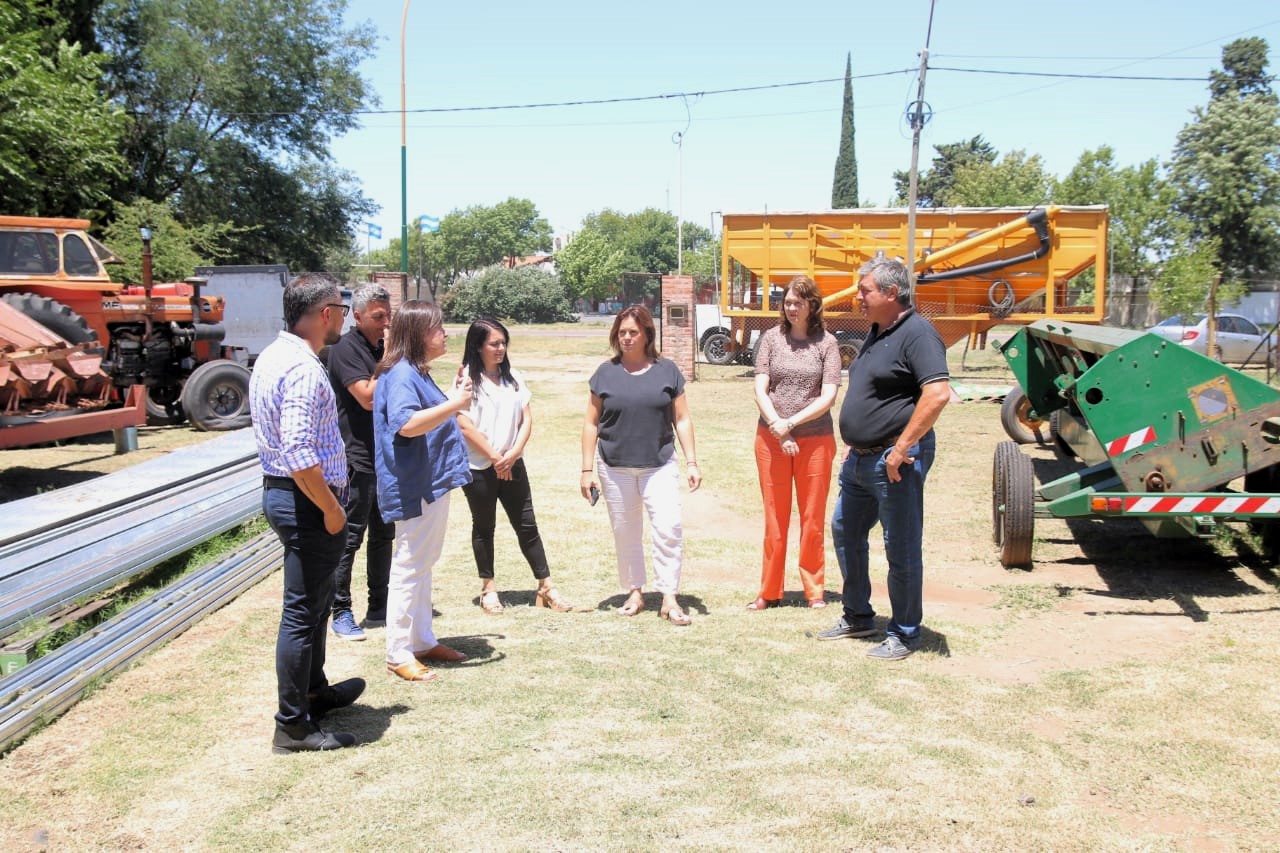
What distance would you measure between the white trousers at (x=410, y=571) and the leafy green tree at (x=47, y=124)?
53.2 feet

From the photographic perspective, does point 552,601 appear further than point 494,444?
Yes

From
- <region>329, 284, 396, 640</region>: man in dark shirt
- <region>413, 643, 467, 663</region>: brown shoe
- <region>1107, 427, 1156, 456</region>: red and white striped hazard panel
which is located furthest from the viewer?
<region>1107, 427, 1156, 456</region>: red and white striped hazard panel

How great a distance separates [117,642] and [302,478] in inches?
77.1

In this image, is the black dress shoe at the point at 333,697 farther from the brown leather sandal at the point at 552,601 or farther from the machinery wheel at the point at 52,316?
the machinery wheel at the point at 52,316

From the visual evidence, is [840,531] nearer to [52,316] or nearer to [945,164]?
[52,316]

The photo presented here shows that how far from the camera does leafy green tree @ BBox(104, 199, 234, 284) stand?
68.1 feet

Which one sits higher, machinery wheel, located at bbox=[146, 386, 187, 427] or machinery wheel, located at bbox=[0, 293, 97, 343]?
machinery wheel, located at bbox=[0, 293, 97, 343]

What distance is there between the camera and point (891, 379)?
15.3ft

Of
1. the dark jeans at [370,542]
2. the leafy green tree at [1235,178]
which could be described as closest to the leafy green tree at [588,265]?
the leafy green tree at [1235,178]

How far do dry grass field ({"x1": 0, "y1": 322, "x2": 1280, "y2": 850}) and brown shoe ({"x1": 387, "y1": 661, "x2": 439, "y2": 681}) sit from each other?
0.05 m

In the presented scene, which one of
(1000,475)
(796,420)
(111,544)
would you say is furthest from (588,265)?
(796,420)

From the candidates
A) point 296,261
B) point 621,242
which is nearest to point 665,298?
point 296,261

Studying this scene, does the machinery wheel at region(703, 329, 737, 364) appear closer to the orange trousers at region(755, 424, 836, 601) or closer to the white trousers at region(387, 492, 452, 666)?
the orange trousers at region(755, 424, 836, 601)

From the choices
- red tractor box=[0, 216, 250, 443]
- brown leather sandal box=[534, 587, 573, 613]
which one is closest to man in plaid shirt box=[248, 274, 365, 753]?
brown leather sandal box=[534, 587, 573, 613]
